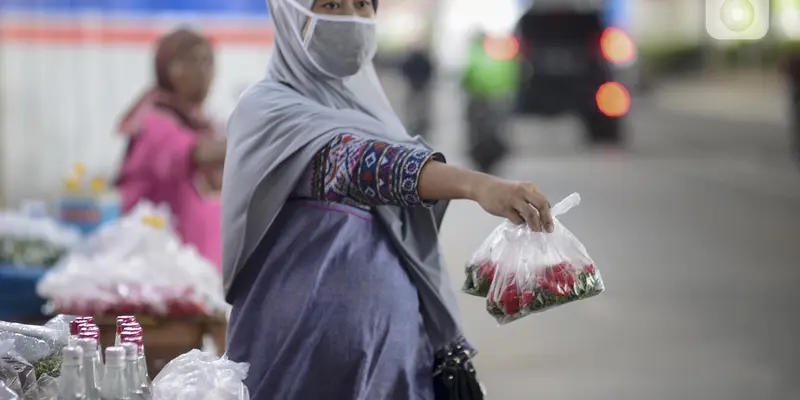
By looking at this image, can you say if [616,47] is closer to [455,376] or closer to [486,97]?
[486,97]

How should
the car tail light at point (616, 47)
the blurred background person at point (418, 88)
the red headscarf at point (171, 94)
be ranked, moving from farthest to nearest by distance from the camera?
the blurred background person at point (418, 88) → the car tail light at point (616, 47) → the red headscarf at point (171, 94)

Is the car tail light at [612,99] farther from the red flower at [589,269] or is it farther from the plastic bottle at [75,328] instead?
the plastic bottle at [75,328]

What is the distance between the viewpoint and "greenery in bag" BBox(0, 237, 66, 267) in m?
5.84

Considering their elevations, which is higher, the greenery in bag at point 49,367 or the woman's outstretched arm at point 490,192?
the woman's outstretched arm at point 490,192

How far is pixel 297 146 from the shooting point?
115 inches

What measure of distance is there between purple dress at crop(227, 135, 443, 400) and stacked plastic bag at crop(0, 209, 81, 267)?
10.0 feet

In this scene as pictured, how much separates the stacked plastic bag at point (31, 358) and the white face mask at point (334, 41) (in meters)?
0.84

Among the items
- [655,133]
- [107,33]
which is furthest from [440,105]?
[107,33]

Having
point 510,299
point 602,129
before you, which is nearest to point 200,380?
point 510,299

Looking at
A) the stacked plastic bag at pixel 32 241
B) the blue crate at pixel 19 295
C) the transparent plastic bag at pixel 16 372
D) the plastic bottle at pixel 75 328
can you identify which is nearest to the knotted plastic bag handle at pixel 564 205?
the plastic bottle at pixel 75 328

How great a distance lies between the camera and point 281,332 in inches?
118

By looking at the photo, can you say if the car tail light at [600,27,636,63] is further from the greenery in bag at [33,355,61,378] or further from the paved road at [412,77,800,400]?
the greenery in bag at [33,355,61,378]

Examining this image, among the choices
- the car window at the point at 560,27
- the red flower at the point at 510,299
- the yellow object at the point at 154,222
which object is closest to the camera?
the red flower at the point at 510,299

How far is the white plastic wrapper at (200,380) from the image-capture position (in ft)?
8.41
